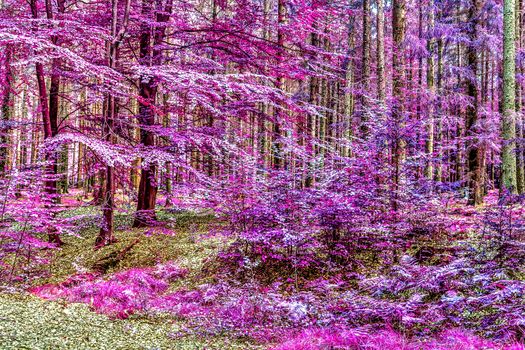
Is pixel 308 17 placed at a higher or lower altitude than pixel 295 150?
higher

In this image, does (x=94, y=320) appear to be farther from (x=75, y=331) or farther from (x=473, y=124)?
(x=473, y=124)

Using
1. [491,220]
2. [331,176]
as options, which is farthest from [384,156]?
[491,220]

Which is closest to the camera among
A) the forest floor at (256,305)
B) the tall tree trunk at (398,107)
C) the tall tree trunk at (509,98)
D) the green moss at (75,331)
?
the green moss at (75,331)

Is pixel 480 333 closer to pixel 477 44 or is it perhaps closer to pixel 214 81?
pixel 214 81

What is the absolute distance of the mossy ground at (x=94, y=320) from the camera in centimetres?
397

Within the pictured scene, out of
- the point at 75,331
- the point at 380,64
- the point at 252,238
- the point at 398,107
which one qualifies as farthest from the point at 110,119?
the point at 380,64

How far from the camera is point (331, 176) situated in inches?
287

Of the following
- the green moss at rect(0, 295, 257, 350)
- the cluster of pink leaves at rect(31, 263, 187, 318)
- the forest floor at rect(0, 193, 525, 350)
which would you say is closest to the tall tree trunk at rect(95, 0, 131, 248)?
the forest floor at rect(0, 193, 525, 350)

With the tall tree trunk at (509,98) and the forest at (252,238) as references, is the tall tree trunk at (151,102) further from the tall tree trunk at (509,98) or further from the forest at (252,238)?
the tall tree trunk at (509,98)

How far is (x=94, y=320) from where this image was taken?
5094 millimetres

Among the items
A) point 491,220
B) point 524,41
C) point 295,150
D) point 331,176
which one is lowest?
point 491,220

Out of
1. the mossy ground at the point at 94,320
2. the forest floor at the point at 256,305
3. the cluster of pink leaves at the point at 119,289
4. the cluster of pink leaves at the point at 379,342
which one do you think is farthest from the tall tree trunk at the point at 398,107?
the cluster of pink leaves at the point at 119,289

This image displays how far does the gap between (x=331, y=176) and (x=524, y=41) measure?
21231 mm

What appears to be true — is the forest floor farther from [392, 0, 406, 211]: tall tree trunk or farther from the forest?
[392, 0, 406, 211]: tall tree trunk
